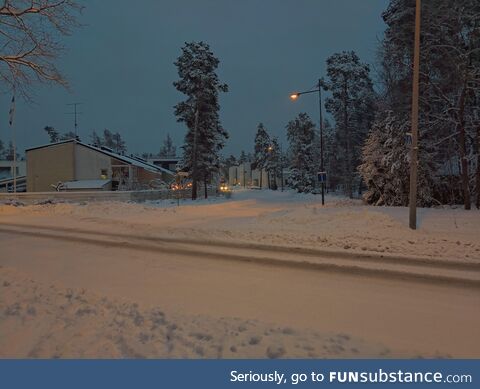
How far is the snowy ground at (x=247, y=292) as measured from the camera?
4.57 metres

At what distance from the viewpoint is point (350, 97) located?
47.8 m

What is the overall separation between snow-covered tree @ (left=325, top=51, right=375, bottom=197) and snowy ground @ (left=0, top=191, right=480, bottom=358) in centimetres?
3337

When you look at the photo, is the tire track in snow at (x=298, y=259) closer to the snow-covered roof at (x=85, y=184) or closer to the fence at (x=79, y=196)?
the fence at (x=79, y=196)

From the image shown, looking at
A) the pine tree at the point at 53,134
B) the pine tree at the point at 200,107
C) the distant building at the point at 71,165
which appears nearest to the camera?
the pine tree at the point at 200,107

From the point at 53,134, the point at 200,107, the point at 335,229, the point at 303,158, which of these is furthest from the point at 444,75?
the point at 53,134

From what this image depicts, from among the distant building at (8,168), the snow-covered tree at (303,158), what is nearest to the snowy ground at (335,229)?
the snow-covered tree at (303,158)

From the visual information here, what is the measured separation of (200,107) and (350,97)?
19.1 m

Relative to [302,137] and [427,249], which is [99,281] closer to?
[427,249]

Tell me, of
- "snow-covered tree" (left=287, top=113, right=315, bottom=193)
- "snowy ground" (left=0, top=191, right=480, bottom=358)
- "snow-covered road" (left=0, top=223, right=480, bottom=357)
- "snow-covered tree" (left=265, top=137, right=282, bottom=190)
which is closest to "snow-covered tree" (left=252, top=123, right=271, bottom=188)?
"snow-covered tree" (left=265, top=137, right=282, bottom=190)

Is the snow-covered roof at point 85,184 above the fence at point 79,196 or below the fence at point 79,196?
above

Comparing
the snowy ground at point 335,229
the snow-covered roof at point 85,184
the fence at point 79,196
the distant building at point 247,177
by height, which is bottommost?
the snowy ground at point 335,229

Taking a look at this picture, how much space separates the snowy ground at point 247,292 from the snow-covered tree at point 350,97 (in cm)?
3337

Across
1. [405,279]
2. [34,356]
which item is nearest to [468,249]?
[405,279]

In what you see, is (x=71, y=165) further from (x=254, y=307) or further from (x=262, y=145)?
(x=262, y=145)
